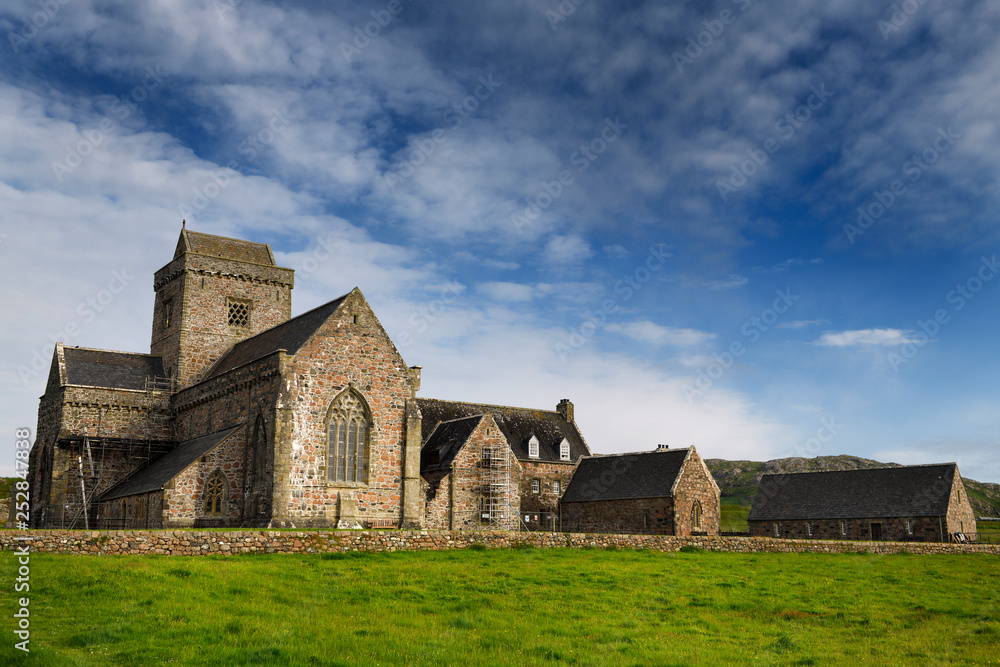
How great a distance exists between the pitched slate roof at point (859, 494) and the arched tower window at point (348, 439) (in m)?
36.6

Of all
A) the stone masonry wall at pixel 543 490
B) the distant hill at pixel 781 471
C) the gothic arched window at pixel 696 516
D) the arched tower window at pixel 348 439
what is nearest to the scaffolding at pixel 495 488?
the stone masonry wall at pixel 543 490

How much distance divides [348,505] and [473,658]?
22.7 m

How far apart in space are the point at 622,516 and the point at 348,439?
2293 centimetres

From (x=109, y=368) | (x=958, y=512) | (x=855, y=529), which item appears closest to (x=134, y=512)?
(x=109, y=368)

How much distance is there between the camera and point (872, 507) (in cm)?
5594

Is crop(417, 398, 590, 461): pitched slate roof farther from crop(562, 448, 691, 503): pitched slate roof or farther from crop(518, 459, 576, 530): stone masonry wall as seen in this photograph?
crop(562, 448, 691, 503): pitched slate roof

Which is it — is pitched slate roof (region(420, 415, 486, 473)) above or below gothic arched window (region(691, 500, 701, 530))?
above

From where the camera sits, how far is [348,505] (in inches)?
1433

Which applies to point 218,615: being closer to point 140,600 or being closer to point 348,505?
point 140,600

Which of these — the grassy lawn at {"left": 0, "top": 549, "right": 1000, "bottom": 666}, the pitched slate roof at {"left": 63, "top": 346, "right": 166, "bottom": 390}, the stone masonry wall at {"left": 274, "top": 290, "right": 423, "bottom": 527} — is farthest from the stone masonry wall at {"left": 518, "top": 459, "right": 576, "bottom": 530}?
the grassy lawn at {"left": 0, "top": 549, "right": 1000, "bottom": 666}

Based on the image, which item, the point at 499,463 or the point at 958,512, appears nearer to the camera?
the point at 499,463

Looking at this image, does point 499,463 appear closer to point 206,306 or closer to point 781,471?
point 206,306

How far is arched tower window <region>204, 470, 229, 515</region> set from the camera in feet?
122

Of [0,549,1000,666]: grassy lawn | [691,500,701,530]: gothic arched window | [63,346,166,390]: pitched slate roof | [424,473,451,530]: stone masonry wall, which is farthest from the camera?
[691,500,701,530]: gothic arched window
